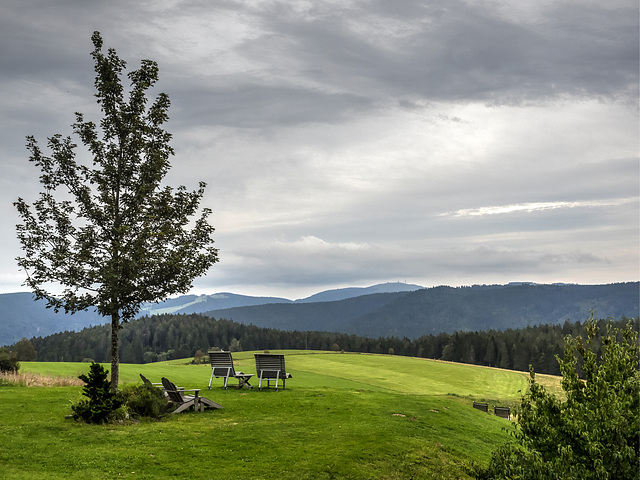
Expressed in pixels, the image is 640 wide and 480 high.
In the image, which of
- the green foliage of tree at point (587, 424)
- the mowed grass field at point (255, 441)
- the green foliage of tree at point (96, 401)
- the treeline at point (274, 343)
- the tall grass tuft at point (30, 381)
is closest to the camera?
the green foliage of tree at point (587, 424)

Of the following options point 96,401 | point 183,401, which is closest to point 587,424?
point 183,401

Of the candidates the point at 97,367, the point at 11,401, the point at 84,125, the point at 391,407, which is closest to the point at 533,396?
the point at 391,407

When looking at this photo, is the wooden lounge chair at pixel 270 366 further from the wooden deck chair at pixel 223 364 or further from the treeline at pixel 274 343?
the treeline at pixel 274 343

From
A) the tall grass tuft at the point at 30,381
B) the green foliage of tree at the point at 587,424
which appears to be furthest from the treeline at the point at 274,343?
the green foliage of tree at the point at 587,424

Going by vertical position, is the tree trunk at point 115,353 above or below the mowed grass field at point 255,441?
above

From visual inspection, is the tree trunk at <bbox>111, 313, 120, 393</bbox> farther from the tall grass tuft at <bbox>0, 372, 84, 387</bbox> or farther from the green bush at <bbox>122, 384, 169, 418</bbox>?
the tall grass tuft at <bbox>0, 372, 84, 387</bbox>

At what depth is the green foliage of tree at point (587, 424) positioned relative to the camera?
24.7 ft

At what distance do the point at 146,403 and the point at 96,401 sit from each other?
5.26ft

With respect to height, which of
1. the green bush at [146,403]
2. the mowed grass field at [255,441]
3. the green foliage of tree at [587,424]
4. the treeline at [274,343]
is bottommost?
the treeline at [274,343]

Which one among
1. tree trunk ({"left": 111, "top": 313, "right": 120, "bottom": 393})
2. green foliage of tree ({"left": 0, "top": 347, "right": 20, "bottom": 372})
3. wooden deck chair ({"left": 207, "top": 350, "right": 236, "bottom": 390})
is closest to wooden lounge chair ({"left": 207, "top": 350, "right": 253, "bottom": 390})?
wooden deck chair ({"left": 207, "top": 350, "right": 236, "bottom": 390})

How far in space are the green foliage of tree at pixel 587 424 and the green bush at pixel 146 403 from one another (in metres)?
9.43

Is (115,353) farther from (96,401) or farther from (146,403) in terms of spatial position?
(96,401)

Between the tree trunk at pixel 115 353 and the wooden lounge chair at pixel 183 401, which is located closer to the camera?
the wooden lounge chair at pixel 183 401

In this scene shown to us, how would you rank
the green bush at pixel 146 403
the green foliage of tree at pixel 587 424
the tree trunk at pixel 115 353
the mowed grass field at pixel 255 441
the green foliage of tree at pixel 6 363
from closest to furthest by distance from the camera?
the green foliage of tree at pixel 587 424, the mowed grass field at pixel 255 441, the green bush at pixel 146 403, the tree trunk at pixel 115 353, the green foliage of tree at pixel 6 363
